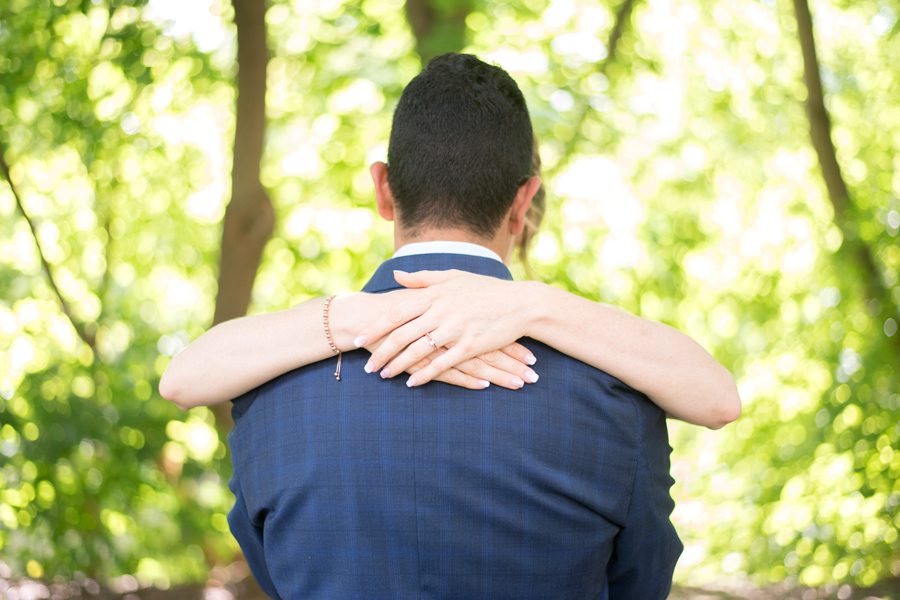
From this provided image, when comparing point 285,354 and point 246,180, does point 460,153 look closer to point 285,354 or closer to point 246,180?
point 285,354

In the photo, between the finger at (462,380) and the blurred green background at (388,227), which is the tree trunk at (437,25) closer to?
the blurred green background at (388,227)

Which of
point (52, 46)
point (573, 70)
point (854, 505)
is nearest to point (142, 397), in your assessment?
point (52, 46)

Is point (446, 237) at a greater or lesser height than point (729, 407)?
greater

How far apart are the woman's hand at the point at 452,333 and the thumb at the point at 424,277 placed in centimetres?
2

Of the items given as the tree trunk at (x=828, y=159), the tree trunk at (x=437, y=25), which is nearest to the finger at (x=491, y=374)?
the tree trunk at (x=437, y=25)

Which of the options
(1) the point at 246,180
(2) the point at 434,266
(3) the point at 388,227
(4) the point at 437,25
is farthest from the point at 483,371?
(3) the point at 388,227

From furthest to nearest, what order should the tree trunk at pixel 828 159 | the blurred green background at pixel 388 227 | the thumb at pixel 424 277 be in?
1. the tree trunk at pixel 828 159
2. the blurred green background at pixel 388 227
3. the thumb at pixel 424 277

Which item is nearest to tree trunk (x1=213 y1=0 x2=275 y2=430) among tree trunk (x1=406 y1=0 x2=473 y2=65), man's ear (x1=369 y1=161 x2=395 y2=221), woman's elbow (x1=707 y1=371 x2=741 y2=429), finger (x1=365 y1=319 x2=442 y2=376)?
tree trunk (x1=406 y1=0 x2=473 y2=65)

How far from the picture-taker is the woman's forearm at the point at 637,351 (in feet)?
5.11

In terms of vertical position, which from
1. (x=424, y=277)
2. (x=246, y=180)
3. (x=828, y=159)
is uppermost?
(x=424, y=277)

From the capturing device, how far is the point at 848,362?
459 centimetres

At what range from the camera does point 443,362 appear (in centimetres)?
153

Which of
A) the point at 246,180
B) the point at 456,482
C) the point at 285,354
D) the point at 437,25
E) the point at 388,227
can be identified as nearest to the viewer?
the point at 456,482

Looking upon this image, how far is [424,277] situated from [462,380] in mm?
198
